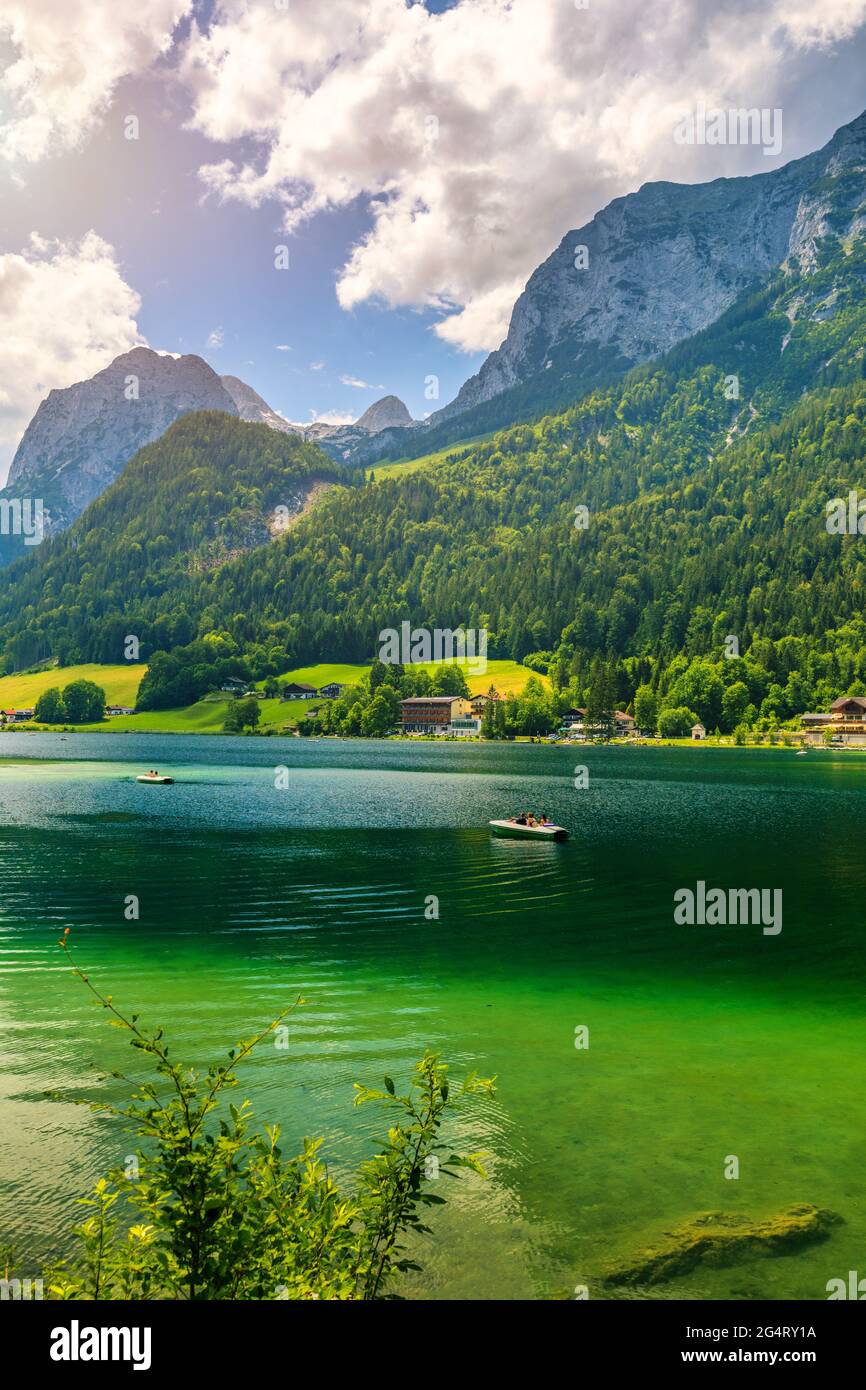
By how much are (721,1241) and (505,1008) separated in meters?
13.1

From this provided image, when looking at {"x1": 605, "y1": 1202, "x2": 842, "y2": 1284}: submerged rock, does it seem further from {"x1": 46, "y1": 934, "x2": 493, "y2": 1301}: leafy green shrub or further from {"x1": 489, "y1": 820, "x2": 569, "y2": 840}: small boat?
{"x1": 489, "y1": 820, "x2": 569, "y2": 840}: small boat


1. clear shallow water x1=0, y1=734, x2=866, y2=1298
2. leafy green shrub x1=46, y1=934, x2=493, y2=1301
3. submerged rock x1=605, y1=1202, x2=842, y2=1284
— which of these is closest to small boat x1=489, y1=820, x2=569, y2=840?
clear shallow water x1=0, y1=734, x2=866, y2=1298

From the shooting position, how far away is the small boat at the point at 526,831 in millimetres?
63094

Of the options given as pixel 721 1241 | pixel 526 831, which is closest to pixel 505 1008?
pixel 721 1241

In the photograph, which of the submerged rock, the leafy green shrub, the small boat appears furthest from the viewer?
the small boat

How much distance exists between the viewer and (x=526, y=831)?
211 ft

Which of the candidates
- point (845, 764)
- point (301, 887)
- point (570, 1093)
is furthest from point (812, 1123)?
point (845, 764)

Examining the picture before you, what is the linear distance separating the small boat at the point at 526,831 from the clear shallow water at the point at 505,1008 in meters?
1.25

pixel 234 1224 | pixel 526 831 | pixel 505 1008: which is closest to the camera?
pixel 234 1224

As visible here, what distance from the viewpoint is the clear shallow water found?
15125 mm

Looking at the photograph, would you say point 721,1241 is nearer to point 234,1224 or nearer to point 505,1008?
point 234,1224

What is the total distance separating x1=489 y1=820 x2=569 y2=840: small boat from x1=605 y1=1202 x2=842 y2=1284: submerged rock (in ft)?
158

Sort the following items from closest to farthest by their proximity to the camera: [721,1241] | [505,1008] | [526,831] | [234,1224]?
[234,1224]
[721,1241]
[505,1008]
[526,831]
